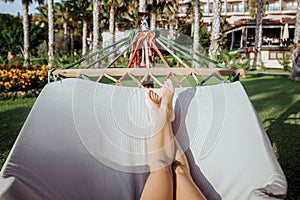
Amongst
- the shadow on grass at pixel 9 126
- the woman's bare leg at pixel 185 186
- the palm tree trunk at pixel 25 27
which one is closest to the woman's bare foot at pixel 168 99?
the woman's bare leg at pixel 185 186

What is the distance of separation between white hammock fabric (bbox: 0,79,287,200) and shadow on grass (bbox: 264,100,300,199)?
782 millimetres

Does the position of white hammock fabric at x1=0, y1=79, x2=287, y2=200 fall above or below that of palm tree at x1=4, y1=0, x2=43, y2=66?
below

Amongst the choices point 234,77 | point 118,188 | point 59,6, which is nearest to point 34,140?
point 118,188

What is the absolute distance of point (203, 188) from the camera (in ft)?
5.23

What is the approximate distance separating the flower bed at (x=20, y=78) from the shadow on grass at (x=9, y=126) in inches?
37.4

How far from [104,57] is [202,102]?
2.22 ft

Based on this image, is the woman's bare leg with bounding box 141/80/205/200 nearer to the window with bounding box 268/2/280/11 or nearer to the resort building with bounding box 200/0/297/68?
the resort building with bounding box 200/0/297/68

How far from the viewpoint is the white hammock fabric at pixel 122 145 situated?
4.10 ft

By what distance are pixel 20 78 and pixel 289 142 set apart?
441cm

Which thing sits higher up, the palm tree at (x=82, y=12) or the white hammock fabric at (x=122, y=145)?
the palm tree at (x=82, y=12)

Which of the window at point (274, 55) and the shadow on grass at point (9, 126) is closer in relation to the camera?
the shadow on grass at point (9, 126)

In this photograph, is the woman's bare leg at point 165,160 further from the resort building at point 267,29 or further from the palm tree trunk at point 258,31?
the resort building at point 267,29

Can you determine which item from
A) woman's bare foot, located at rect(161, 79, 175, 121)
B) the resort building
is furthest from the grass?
the resort building

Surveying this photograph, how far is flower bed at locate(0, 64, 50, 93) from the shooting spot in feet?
18.3
